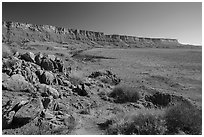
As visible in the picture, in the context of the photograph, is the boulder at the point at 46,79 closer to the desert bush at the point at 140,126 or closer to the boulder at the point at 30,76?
the boulder at the point at 30,76

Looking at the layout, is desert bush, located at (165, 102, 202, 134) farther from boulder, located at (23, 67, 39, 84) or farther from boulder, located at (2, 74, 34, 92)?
boulder, located at (23, 67, 39, 84)

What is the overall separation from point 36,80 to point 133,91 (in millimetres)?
4302

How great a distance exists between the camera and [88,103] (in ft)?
27.2

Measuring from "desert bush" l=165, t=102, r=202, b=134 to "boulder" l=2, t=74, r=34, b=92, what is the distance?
520cm

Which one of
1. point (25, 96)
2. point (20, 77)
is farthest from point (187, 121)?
point (20, 77)

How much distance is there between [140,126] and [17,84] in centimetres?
512

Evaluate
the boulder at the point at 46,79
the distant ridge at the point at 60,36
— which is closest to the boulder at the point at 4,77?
the boulder at the point at 46,79

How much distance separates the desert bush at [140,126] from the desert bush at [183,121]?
334 millimetres

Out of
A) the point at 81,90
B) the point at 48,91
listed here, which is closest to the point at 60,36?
the point at 81,90

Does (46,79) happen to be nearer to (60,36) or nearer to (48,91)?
(48,91)

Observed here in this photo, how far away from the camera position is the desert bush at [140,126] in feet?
17.3

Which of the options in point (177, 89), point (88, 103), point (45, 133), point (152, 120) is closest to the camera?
point (45, 133)

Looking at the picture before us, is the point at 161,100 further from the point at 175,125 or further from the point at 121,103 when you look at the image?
the point at 175,125

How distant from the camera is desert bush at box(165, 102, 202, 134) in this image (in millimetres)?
5602
